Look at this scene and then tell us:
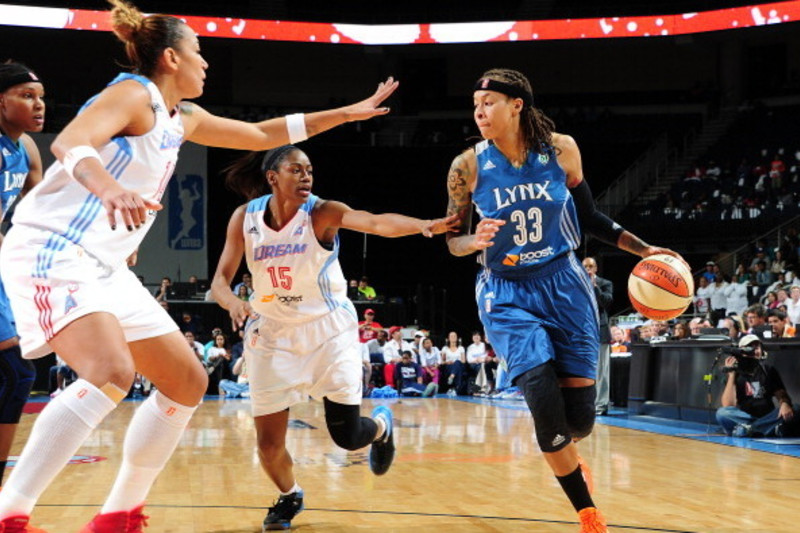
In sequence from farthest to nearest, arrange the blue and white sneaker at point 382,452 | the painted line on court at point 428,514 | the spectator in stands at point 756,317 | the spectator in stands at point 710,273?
1. the spectator in stands at point 710,273
2. the spectator in stands at point 756,317
3. the blue and white sneaker at point 382,452
4. the painted line on court at point 428,514

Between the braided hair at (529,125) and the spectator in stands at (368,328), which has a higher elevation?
the braided hair at (529,125)

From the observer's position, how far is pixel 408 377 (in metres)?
18.2

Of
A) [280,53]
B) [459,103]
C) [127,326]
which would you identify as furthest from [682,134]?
[127,326]

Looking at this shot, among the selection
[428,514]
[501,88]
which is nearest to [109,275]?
[501,88]

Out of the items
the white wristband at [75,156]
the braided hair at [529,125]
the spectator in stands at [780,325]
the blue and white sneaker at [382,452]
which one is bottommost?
the blue and white sneaker at [382,452]

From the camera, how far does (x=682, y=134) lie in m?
28.5

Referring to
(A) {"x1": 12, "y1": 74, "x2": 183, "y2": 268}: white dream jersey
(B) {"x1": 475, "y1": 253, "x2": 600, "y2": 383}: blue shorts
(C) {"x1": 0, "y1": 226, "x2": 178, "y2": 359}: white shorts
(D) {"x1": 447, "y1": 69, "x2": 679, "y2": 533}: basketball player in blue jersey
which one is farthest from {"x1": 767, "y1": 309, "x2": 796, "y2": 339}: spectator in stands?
(C) {"x1": 0, "y1": 226, "x2": 178, "y2": 359}: white shorts

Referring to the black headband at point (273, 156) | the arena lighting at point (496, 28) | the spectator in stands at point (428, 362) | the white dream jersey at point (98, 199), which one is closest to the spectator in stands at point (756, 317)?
the spectator in stands at point (428, 362)

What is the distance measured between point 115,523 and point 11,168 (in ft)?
6.00

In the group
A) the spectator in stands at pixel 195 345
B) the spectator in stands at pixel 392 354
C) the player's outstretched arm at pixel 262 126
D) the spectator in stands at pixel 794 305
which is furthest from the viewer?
the spectator in stands at pixel 392 354

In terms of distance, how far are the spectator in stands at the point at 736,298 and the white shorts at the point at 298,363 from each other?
14.8 metres

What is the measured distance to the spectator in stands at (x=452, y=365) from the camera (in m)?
18.8

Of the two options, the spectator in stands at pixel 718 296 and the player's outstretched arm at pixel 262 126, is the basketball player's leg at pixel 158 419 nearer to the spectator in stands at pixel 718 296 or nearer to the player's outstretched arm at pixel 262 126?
the player's outstretched arm at pixel 262 126

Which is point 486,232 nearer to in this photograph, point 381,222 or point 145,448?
point 381,222
